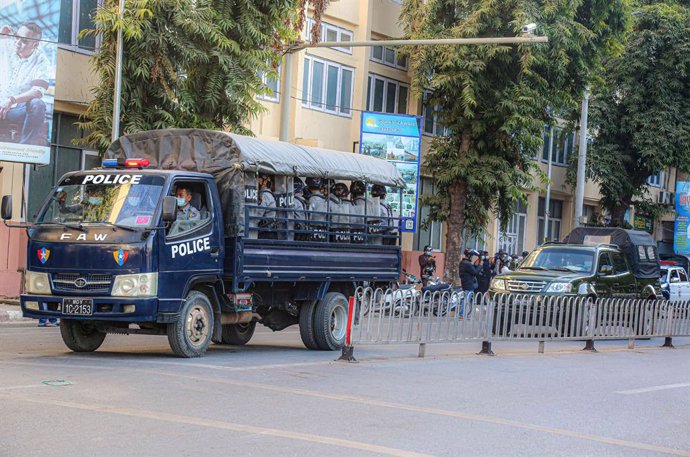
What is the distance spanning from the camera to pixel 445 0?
31.5 m

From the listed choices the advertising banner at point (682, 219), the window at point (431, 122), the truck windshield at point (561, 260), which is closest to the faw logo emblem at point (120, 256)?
the truck windshield at point (561, 260)

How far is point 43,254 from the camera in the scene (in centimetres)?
1293

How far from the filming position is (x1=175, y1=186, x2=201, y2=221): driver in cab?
44.1ft

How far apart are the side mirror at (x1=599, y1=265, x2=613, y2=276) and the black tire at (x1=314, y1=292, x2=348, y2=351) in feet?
27.5

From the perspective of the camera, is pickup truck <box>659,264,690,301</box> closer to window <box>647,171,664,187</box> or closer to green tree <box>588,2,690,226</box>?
green tree <box>588,2,690,226</box>

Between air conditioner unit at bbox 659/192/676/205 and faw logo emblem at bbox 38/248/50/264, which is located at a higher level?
air conditioner unit at bbox 659/192/676/205

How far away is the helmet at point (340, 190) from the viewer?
1627cm

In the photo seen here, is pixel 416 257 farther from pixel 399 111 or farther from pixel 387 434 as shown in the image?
pixel 387 434

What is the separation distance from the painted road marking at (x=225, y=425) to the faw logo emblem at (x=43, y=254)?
366 centimetres

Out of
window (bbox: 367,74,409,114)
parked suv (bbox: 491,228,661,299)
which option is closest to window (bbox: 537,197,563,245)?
window (bbox: 367,74,409,114)

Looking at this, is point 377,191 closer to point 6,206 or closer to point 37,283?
point 37,283

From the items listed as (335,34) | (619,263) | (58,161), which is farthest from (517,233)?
(58,161)

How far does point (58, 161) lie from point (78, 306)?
11891 mm

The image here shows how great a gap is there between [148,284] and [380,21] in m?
22.9
